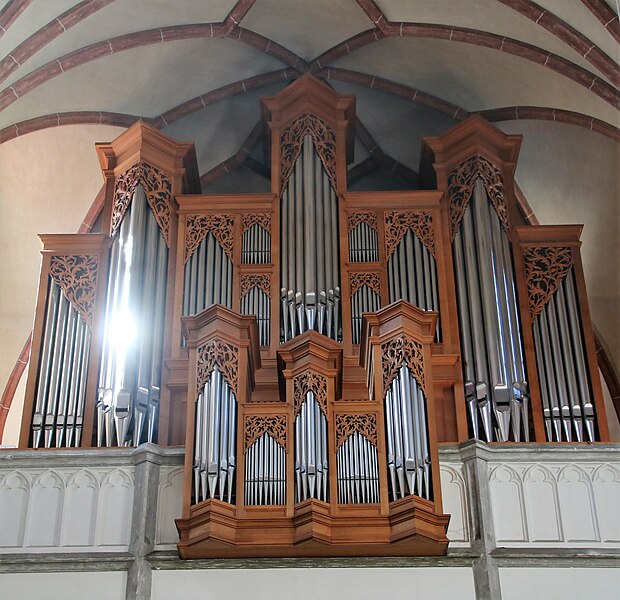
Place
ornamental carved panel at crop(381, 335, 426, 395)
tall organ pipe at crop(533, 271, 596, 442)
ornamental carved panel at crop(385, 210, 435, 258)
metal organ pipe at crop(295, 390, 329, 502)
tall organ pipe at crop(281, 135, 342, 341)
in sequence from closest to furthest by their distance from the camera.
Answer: metal organ pipe at crop(295, 390, 329, 502) → ornamental carved panel at crop(381, 335, 426, 395) → tall organ pipe at crop(533, 271, 596, 442) → tall organ pipe at crop(281, 135, 342, 341) → ornamental carved panel at crop(385, 210, 435, 258)

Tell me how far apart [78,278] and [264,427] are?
361 cm

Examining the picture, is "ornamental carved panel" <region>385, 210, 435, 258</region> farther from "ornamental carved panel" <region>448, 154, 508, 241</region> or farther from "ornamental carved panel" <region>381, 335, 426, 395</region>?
"ornamental carved panel" <region>381, 335, 426, 395</region>

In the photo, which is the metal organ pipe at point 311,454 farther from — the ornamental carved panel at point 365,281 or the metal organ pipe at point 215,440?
the ornamental carved panel at point 365,281

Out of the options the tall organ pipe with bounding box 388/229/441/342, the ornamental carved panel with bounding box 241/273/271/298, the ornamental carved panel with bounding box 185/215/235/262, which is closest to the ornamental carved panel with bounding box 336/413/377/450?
the tall organ pipe with bounding box 388/229/441/342

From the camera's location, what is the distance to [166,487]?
10.3m

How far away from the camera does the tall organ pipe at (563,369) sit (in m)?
11.3

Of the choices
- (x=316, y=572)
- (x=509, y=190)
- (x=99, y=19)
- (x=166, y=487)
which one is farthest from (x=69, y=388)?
(x=509, y=190)

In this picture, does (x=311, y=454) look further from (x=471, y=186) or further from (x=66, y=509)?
(x=471, y=186)

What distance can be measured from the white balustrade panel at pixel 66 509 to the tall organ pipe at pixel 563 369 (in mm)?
4192

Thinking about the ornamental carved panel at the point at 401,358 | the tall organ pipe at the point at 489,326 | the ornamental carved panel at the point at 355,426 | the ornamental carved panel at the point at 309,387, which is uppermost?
the tall organ pipe at the point at 489,326

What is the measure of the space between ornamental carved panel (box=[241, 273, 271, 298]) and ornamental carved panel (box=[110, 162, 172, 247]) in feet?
3.26

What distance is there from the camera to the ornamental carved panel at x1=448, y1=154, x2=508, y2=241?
12773 mm

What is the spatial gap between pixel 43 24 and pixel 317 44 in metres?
3.57

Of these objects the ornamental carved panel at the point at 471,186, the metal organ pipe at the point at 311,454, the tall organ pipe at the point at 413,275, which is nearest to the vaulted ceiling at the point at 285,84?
the ornamental carved panel at the point at 471,186
